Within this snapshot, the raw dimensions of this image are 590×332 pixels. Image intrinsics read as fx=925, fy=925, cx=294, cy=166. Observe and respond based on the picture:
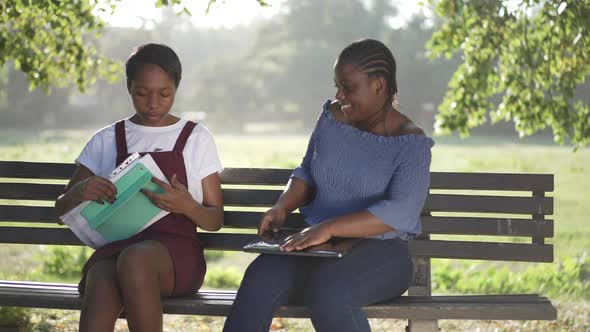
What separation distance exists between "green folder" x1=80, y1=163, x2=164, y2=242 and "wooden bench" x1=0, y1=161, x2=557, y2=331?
0.33 metres

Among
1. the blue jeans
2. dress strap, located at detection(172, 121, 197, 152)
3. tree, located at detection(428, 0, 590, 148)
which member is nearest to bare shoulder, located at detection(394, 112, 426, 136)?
the blue jeans

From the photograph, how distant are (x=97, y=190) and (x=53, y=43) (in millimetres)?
3688

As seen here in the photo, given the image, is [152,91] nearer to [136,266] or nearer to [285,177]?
[136,266]

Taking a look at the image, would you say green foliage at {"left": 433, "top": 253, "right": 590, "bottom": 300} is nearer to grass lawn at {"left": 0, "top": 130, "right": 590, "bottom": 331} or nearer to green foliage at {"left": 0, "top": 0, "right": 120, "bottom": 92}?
grass lawn at {"left": 0, "top": 130, "right": 590, "bottom": 331}

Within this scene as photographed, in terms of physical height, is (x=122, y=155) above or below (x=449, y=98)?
below

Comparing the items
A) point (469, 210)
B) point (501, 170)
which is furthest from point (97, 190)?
point (501, 170)

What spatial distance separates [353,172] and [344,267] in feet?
1.25

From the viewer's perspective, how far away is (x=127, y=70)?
3.60 metres

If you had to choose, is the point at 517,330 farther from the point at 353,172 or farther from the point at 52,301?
the point at 52,301

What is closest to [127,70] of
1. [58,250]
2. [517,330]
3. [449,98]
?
[517,330]

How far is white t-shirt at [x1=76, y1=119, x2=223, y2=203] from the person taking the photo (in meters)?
3.63

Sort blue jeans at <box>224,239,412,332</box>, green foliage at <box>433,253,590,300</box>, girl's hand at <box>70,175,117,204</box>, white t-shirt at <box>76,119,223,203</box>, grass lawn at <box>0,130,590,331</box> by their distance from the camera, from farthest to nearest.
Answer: green foliage at <box>433,253,590,300</box> < grass lawn at <box>0,130,590,331</box> < white t-shirt at <box>76,119,223,203</box> < girl's hand at <box>70,175,117,204</box> < blue jeans at <box>224,239,412,332</box>

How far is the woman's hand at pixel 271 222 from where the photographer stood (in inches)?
141

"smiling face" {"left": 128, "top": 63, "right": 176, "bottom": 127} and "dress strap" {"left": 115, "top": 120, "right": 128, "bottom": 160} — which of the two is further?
"dress strap" {"left": 115, "top": 120, "right": 128, "bottom": 160}
